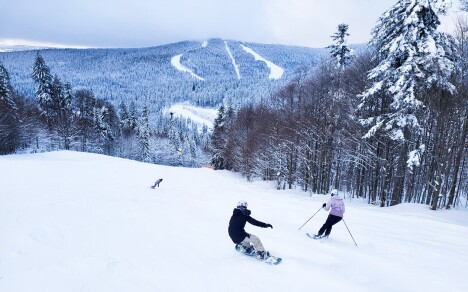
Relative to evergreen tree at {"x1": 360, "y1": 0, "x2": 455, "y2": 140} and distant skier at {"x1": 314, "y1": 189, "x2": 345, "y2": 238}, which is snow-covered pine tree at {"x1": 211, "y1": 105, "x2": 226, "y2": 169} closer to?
evergreen tree at {"x1": 360, "y1": 0, "x2": 455, "y2": 140}

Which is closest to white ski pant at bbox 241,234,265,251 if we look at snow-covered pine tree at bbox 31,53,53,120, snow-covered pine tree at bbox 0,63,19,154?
snow-covered pine tree at bbox 0,63,19,154

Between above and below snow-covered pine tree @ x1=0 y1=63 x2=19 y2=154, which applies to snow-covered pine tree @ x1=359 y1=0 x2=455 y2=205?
above

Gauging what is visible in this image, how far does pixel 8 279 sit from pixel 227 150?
3866 centimetres

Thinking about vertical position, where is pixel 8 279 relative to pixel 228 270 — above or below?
below

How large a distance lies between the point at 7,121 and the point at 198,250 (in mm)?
46468

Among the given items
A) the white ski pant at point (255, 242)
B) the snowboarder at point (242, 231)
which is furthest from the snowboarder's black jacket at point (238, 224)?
the white ski pant at point (255, 242)

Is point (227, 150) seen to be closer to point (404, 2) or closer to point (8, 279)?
point (404, 2)

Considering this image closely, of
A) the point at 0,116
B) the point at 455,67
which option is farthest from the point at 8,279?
the point at 0,116

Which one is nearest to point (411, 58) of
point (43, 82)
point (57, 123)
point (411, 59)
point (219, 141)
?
point (411, 59)

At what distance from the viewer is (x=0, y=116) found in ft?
125

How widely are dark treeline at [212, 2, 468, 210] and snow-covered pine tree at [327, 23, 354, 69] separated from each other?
9cm

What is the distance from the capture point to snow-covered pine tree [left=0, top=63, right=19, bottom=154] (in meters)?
39.8

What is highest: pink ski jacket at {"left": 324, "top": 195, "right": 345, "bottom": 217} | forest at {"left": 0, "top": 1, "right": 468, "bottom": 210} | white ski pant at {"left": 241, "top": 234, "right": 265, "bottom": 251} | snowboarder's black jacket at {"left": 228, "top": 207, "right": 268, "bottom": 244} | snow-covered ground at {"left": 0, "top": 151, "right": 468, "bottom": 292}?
forest at {"left": 0, "top": 1, "right": 468, "bottom": 210}

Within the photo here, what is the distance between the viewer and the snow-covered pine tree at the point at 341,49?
1025 inches
